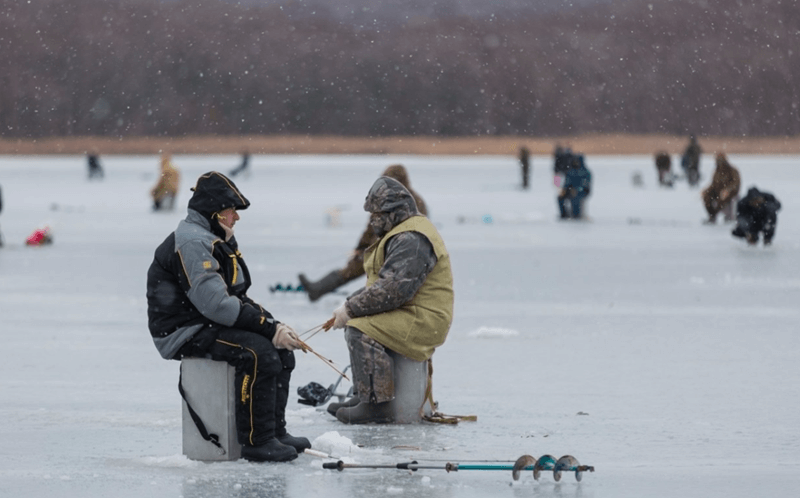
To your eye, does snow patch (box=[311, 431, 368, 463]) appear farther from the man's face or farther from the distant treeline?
the distant treeline

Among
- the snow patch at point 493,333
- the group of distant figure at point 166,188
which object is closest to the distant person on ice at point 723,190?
the group of distant figure at point 166,188

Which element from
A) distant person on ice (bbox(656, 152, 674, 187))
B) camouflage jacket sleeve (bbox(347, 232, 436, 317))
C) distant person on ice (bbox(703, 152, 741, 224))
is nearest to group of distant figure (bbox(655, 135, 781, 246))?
Answer: distant person on ice (bbox(703, 152, 741, 224))

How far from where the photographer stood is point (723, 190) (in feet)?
85.2

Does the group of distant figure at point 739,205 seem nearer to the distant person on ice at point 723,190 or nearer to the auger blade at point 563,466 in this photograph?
the distant person on ice at point 723,190

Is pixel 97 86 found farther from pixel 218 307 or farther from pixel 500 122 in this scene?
pixel 218 307

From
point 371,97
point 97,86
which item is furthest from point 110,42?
point 371,97

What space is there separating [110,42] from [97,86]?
23.7 ft

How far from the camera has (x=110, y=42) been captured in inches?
7323

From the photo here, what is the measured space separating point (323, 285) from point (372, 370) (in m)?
5.56

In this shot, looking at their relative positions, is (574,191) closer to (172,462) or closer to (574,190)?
(574,190)

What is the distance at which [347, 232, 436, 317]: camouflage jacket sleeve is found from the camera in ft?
23.2

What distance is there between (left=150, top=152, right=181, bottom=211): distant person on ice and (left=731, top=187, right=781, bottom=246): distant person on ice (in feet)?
49.3

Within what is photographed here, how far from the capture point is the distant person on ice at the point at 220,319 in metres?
6.09

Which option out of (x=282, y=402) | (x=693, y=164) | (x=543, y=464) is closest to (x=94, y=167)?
(x=693, y=164)
